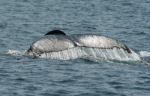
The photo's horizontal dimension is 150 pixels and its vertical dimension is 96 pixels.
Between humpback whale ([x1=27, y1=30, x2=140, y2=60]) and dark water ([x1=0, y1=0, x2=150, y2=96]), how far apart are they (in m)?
0.35

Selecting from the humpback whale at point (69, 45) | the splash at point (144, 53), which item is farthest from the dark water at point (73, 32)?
the humpback whale at point (69, 45)

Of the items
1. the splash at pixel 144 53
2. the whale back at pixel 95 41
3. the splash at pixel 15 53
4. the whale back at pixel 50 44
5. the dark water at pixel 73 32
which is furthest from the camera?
the splash at pixel 144 53

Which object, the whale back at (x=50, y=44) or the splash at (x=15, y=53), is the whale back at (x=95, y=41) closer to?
the whale back at (x=50, y=44)

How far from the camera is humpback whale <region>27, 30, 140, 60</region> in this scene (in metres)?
24.8

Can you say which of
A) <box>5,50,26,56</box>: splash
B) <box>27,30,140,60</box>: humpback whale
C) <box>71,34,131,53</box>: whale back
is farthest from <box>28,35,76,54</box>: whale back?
<box>5,50,26,56</box>: splash

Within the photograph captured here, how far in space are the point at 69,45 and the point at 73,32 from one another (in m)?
10.5

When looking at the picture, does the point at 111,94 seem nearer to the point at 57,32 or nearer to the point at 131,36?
the point at 57,32

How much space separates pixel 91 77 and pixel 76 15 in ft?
65.1

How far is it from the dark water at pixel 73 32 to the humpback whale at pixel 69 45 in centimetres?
35

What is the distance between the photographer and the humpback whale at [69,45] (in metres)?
24.8

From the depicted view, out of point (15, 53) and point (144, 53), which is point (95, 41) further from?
point (144, 53)

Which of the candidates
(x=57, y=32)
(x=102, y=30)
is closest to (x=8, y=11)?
(x=102, y=30)

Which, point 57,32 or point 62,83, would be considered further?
point 57,32

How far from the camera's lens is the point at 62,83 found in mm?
22234
